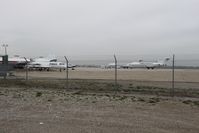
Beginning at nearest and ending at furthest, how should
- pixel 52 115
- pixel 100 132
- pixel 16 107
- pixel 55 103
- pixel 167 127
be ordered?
pixel 100 132 → pixel 167 127 → pixel 52 115 → pixel 16 107 → pixel 55 103

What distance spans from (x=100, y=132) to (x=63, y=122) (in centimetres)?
148

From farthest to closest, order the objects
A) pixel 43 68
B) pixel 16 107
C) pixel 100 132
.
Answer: pixel 43 68 → pixel 16 107 → pixel 100 132

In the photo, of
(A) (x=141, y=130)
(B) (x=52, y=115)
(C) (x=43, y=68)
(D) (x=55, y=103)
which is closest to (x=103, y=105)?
(D) (x=55, y=103)

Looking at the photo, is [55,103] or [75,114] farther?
[55,103]

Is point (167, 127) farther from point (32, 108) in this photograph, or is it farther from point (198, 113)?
point (32, 108)

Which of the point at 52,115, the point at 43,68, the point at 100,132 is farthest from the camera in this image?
the point at 43,68

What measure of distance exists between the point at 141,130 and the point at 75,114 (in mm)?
2781

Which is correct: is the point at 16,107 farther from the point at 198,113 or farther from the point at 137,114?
the point at 198,113

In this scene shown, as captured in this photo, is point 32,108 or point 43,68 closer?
point 32,108

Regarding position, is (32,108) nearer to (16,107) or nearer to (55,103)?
(16,107)

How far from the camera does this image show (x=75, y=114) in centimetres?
1036

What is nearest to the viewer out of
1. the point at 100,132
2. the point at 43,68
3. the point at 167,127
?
the point at 100,132

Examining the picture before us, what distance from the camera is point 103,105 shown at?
40.6ft

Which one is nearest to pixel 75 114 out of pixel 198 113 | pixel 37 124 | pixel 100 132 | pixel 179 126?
pixel 37 124
